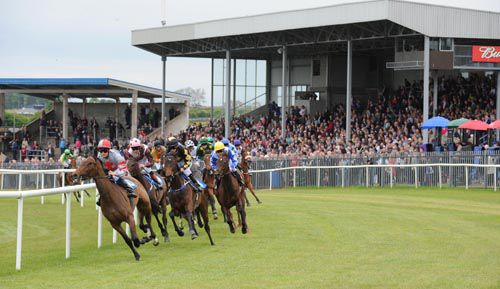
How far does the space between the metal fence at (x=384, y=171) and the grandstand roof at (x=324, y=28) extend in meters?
6.52

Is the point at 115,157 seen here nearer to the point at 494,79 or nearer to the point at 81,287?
the point at 81,287

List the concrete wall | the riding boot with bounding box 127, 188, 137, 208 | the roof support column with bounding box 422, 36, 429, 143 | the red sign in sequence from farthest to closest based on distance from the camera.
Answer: the concrete wall < the red sign < the roof support column with bounding box 422, 36, 429, 143 < the riding boot with bounding box 127, 188, 137, 208

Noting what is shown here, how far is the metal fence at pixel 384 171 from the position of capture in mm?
28875

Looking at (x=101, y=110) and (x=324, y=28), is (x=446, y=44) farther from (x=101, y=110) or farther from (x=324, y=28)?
(x=101, y=110)

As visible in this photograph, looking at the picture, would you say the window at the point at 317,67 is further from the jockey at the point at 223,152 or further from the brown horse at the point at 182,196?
the brown horse at the point at 182,196

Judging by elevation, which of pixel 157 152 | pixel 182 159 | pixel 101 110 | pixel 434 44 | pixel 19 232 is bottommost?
pixel 19 232

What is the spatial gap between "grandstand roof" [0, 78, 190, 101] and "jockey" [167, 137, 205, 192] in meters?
34.7

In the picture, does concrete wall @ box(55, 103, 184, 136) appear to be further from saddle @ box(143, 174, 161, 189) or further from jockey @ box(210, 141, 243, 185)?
saddle @ box(143, 174, 161, 189)

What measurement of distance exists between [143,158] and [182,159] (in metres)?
1.03

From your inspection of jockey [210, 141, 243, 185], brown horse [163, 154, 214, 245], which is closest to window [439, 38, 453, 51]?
jockey [210, 141, 243, 185]

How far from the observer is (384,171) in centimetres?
3114

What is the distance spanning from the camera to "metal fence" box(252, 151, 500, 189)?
28.9m

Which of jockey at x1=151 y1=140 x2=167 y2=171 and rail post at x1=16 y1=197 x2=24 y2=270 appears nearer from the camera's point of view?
rail post at x1=16 y1=197 x2=24 y2=270

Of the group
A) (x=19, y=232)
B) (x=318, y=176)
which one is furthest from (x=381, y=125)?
(x=19, y=232)
